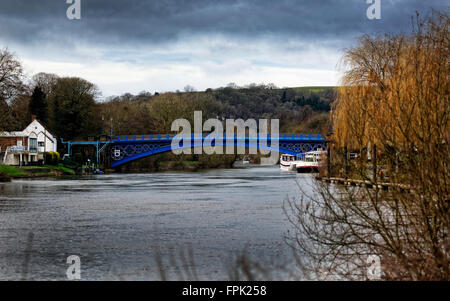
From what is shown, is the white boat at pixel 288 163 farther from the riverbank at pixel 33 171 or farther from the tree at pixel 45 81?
the tree at pixel 45 81

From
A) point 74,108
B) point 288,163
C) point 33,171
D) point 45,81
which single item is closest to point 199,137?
point 288,163

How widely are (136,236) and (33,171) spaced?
50.3m

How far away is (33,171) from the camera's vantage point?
66.5 metres

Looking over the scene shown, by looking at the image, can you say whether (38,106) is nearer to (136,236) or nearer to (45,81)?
(45,81)

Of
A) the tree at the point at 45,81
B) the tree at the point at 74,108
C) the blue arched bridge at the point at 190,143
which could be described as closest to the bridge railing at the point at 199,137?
the blue arched bridge at the point at 190,143

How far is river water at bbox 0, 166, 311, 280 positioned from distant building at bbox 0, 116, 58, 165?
145 feet

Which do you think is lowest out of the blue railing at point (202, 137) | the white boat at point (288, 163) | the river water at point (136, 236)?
the white boat at point (288, 163)

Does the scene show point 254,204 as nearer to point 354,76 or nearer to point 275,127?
point 354,76

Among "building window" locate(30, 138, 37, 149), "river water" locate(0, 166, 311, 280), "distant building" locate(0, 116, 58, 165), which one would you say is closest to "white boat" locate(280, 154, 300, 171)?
"distant building" locate(0, 116, 58, 165)

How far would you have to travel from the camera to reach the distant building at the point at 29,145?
7581 cm

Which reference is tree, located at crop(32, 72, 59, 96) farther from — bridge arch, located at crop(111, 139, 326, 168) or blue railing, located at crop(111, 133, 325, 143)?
blue railing, located at crop(111, 133, 325, 143)

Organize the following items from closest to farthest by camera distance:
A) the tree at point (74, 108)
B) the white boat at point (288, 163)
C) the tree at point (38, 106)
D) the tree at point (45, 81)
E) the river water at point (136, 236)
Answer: the river water at point (136, 236) < the tree at point (74, 108) < the white boat at point (288, 163) < the tree at point (38, 106) < the tree at point (45, 81)

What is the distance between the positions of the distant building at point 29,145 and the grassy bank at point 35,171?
15.7 ft
